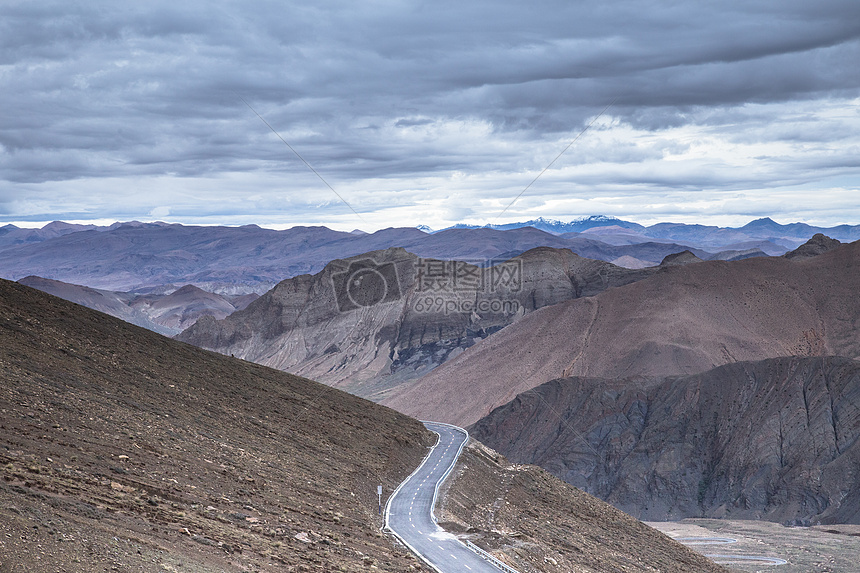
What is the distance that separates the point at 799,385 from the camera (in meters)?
94.5

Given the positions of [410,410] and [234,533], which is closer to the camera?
[234,533]

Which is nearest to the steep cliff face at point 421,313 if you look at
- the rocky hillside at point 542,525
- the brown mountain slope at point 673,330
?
the brown mountain slope at point 673,330

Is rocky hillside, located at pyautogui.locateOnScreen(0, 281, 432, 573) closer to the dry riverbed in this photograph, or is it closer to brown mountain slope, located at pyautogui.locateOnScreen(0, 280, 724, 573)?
brown mountain slope, located at pyautogui.locateOnScreen(0, 280, 724, 573)

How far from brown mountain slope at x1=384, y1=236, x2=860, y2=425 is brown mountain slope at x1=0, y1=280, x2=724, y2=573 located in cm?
6562

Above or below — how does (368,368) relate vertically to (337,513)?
below

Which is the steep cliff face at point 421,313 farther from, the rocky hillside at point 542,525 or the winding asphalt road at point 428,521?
the winding asphalt road at point 428,521

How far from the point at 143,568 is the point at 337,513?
14516 millimetres

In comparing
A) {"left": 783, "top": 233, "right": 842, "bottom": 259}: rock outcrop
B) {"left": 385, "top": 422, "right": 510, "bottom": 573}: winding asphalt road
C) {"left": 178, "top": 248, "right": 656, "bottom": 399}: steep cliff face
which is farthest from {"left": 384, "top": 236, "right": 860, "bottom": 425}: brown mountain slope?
{"left": 385, "top": 422, "right": 510, "bottom": 573}: winding asphalt road

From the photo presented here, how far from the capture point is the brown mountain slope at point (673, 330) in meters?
118

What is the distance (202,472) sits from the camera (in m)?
33.7

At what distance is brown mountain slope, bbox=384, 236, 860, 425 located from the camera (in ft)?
386

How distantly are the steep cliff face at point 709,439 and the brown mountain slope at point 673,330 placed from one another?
11.1 metres

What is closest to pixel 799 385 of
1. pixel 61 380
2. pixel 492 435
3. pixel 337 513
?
pixel 492 435

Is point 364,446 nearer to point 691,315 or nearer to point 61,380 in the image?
point 61,380
